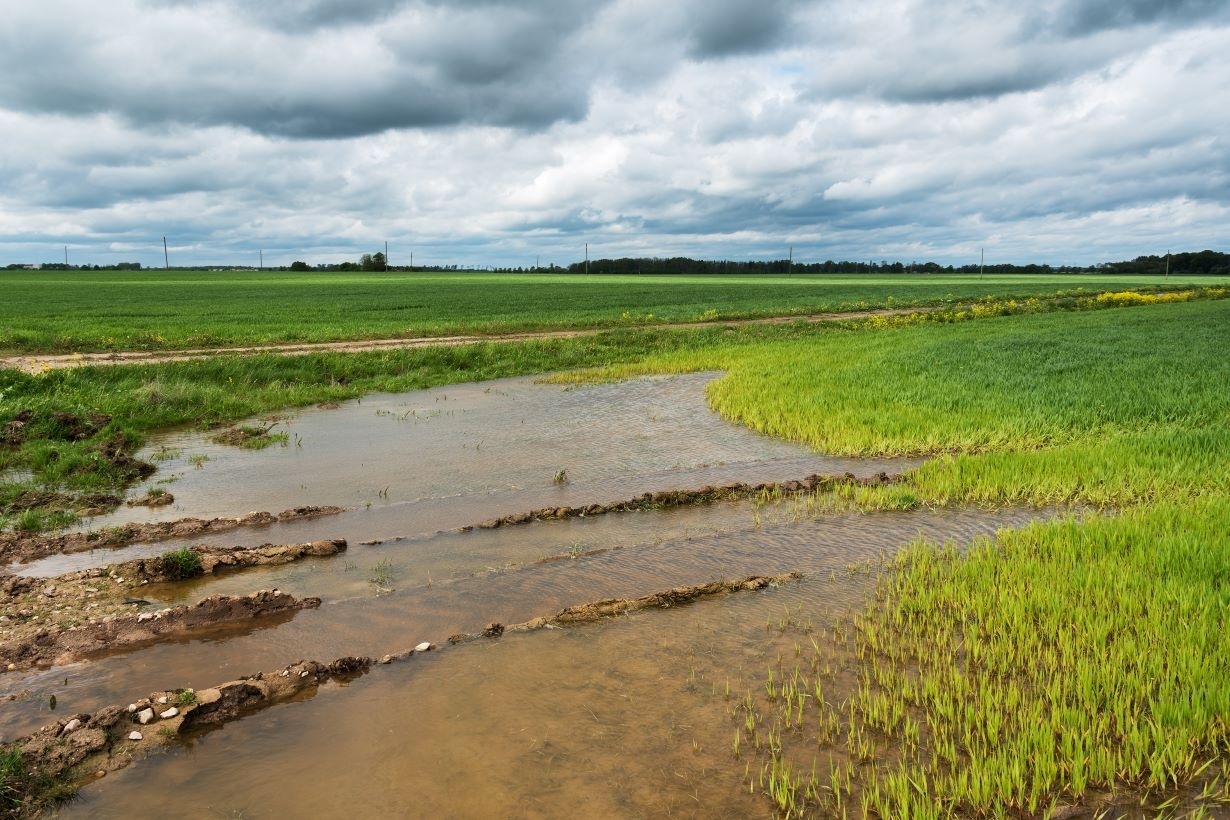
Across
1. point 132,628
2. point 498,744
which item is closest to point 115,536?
point 132,628

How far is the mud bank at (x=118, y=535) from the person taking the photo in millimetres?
8280

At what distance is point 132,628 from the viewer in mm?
6238

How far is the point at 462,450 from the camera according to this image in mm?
13211

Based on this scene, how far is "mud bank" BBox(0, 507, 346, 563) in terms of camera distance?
8280 mm

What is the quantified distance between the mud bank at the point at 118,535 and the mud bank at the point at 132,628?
97.5 inches

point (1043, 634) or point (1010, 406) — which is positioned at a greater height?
point (1010, 406)

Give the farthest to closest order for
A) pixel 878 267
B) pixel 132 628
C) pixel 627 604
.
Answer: pixel 878 267 → pixel 627 604 → pixel 132 628

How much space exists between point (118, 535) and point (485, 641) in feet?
17.4

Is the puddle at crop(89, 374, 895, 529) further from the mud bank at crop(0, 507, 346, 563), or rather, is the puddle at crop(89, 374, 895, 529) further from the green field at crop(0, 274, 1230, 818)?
the green field at crop(0, 274, 1230, 818)

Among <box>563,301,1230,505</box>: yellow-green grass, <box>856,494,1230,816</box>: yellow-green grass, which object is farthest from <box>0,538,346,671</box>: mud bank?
<box>563,301,1230,505</box>: yellow-green grass

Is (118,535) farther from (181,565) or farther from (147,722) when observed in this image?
(147,722)

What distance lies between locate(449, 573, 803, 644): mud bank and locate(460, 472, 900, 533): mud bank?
2.56 m

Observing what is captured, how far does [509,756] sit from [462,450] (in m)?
8.86

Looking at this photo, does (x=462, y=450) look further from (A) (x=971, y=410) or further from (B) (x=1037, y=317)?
(B) (x=1037, y=317)
